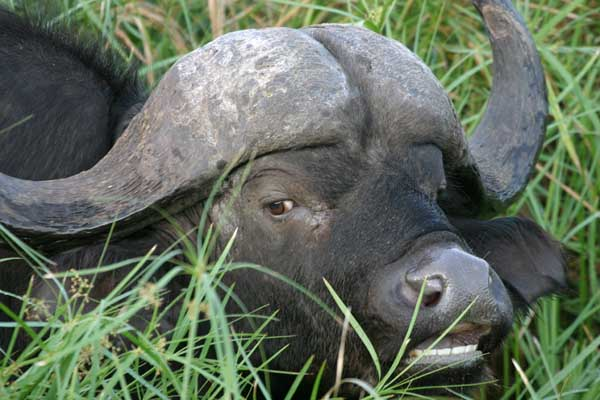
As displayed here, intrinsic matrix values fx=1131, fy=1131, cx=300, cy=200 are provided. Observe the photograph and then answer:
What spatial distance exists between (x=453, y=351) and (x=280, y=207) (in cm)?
75

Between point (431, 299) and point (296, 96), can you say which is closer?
point (431, 299)

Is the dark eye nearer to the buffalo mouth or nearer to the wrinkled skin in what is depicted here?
the wrinkled skin

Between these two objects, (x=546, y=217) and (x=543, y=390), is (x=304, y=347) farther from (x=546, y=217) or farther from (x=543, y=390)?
(x=546, y=217)

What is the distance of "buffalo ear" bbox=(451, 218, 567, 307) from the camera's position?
4.52 m

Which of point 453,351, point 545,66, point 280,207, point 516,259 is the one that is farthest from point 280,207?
point 545,66

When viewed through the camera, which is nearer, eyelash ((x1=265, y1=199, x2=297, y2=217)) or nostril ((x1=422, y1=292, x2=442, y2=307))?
nostril ((x1=422, y1=292, x2=442, y2=307))

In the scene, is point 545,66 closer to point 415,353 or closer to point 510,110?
point 510,110

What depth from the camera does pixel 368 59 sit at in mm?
3977

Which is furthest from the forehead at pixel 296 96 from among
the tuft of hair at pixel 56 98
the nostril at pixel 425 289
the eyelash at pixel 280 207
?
the nostril at pixel 425 289

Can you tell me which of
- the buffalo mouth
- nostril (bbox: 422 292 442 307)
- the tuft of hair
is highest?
the tuft of hair

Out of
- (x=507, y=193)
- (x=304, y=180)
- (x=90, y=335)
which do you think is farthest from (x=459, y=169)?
(x=90, y=335)

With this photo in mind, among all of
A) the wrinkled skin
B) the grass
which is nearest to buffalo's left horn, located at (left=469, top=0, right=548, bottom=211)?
the grass

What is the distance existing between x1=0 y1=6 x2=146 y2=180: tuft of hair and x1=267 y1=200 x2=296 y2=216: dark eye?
2.47ft

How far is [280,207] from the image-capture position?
3.79m
